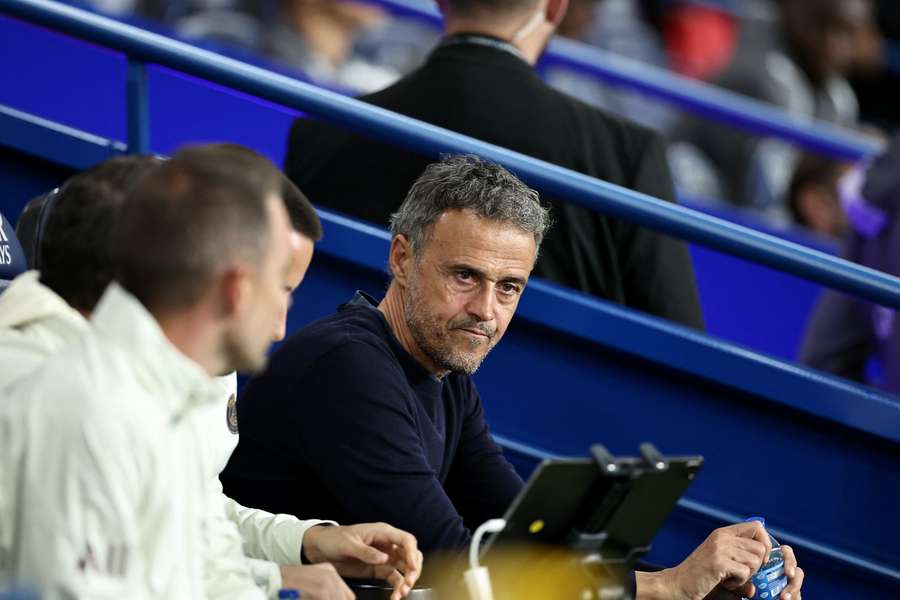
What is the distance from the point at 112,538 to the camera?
1.84 meters

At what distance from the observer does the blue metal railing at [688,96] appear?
19.9ft

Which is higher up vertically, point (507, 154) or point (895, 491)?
point (507, 154)

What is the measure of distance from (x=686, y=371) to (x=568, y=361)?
27cm

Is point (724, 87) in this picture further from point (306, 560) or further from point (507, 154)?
point (306, 560)

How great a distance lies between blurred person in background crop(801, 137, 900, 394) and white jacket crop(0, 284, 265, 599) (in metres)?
2.84

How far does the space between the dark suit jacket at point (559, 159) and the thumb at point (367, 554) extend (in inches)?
51.7

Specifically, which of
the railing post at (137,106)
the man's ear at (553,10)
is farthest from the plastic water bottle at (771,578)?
the railing post at (137,106)

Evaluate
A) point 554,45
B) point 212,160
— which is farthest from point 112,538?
point 554,45

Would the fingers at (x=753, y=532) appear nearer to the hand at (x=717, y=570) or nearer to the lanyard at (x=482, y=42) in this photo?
the hand at (x=717, y=570)

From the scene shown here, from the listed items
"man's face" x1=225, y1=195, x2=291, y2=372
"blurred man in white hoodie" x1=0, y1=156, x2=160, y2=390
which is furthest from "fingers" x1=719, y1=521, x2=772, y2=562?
"blurred man in white hoodie" x1=0, y1=156, x2=160, y2=390

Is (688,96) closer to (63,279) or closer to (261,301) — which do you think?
(63,279)

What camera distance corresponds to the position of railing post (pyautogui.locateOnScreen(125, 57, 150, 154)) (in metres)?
3.58

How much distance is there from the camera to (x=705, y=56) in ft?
28.7

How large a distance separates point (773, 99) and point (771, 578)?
182 inches
